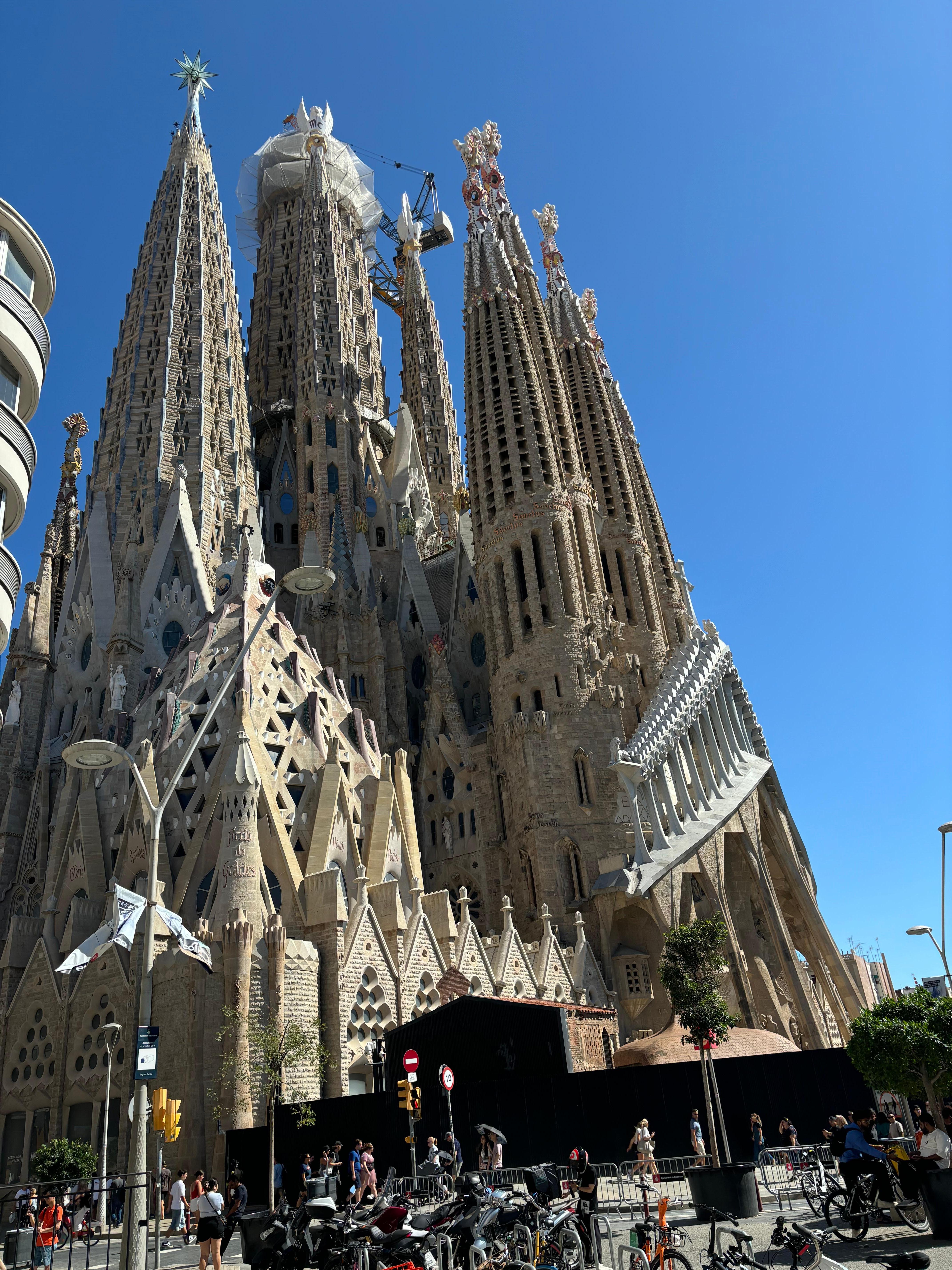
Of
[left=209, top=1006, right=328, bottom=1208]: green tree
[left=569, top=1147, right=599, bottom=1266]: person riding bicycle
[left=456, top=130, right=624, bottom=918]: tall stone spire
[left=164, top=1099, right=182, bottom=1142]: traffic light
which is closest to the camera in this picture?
[left=569, top=1147, right=599, bottom=1266]: person riding bicycle

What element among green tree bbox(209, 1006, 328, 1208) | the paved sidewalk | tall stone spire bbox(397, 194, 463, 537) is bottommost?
the paved sidewalk

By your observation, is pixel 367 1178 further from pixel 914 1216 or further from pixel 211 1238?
pixel 914 1216

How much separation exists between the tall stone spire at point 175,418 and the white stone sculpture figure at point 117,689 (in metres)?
4.15

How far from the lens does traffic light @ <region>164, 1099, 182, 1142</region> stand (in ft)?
44.5

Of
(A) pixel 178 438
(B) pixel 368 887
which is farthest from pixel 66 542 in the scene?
(B) pixel 368 887

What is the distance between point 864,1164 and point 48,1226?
11864mm

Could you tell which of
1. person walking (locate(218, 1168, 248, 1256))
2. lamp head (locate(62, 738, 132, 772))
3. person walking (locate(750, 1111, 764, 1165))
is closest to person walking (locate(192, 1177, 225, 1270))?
person walking (locate(218, 1168, 248, 1256))

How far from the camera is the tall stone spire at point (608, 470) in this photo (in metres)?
46.6

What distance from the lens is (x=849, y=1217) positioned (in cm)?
1026

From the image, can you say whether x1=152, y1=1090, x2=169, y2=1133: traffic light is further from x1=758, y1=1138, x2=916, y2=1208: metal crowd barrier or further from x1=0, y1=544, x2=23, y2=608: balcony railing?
x1=0, y1=544, x2=23, y2=608: balcony railing

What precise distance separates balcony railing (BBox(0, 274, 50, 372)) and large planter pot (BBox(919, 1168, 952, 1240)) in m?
20.6

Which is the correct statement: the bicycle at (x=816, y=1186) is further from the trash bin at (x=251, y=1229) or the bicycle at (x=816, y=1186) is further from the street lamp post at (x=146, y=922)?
the street lamp post at (x=146, y=922)

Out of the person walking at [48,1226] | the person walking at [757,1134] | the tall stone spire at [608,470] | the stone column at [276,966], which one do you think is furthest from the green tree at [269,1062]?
the tall stone spire at [608,470]

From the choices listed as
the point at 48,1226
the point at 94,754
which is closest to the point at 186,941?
the point at 94,754
